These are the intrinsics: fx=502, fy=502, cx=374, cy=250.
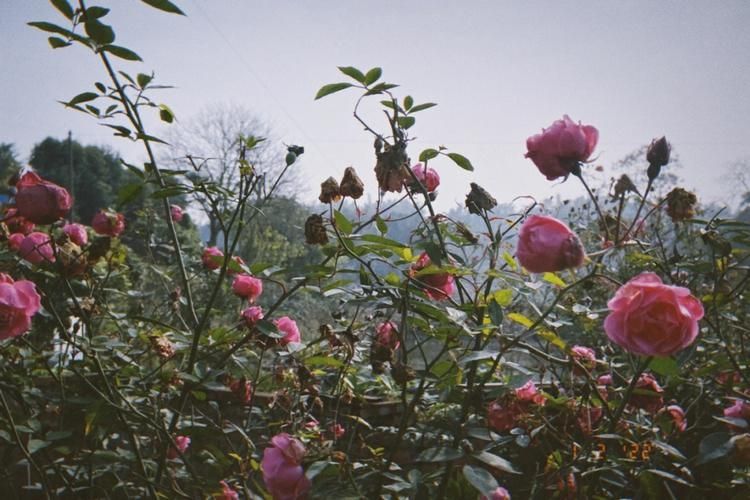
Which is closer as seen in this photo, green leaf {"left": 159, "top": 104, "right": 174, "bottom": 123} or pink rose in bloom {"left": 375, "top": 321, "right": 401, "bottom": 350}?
pink rose in bloom {"left": 375, "top": 321, "right": 401, "bottom": 350}

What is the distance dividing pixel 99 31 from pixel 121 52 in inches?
1.5

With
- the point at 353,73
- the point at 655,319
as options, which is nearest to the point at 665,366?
the point at 655,319

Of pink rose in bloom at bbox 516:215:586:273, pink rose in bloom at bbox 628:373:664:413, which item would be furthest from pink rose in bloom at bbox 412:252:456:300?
pink rose in bloom at bbox 628:373:664:413

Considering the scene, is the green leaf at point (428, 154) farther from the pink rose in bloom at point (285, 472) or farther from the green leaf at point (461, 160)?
the pink rose in bloom at point (285, 472)

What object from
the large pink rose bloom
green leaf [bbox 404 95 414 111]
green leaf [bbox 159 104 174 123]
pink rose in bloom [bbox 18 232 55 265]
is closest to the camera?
the large pink rose bloom

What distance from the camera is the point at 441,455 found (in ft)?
2.13

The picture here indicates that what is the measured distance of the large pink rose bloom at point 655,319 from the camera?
575mm

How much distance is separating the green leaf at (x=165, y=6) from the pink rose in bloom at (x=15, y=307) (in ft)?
A: 1.70

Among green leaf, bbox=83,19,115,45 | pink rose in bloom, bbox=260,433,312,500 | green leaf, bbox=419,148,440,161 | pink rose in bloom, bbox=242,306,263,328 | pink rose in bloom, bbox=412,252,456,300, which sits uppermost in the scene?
green leaf, bbox=83,19,115,45

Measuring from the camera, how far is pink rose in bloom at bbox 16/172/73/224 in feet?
2.77

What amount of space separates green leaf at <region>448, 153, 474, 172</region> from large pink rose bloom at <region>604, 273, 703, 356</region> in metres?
0.33

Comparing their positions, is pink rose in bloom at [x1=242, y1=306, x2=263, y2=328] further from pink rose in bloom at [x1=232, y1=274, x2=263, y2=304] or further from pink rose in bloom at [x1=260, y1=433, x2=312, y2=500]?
pink rose in bloom at [x1=260, y1=433, x2=312, y2=500]

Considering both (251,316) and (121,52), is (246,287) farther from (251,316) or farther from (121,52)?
(121,52)

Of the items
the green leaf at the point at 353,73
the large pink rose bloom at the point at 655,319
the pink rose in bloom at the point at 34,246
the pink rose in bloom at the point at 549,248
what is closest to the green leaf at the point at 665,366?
the large pink rose bloom at the point at 655,319
